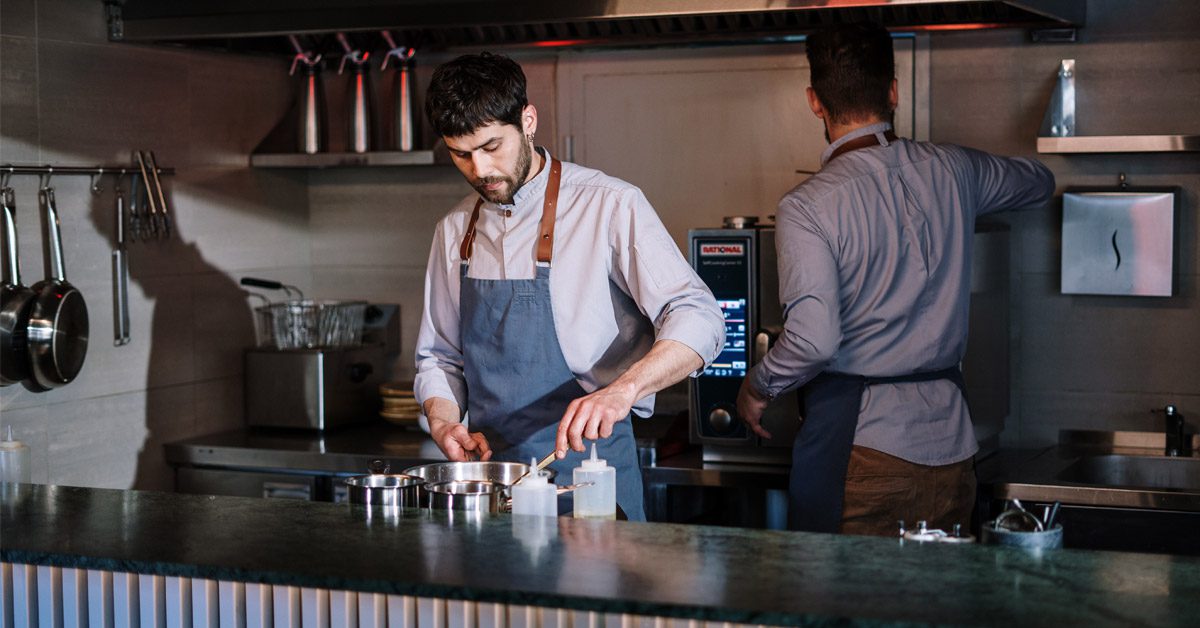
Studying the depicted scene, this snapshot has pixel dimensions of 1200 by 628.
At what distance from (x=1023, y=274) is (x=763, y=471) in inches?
36.8

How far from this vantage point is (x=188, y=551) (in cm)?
188

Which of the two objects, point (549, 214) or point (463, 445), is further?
point (549, 214)

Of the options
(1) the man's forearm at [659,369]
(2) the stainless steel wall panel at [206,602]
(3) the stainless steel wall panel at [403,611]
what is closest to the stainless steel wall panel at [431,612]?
(3) the stainless steel wall panel at [403,611]

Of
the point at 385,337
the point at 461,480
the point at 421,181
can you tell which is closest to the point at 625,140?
the point at 421,181

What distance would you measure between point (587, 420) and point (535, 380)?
0.47 m

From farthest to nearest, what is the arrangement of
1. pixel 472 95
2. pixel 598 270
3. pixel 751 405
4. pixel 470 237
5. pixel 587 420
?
pixel 751 405
pixel 470 237
pixel 598 270
pixel 472 95
pixel 587 420

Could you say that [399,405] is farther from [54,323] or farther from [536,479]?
[536,479]

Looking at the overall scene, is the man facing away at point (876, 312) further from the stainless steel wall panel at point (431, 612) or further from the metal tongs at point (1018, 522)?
the stainless steel wall panel at point (431, 612)

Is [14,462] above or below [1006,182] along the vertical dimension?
below

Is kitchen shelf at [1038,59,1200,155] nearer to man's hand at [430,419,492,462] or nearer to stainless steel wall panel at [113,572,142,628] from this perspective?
man's hand at [430,419,492,462]

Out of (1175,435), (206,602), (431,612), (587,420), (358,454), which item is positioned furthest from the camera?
(358,454)

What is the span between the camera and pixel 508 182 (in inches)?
102

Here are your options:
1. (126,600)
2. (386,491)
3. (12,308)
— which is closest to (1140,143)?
(386,491)

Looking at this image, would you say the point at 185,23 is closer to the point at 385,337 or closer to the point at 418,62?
the point at 418,62
